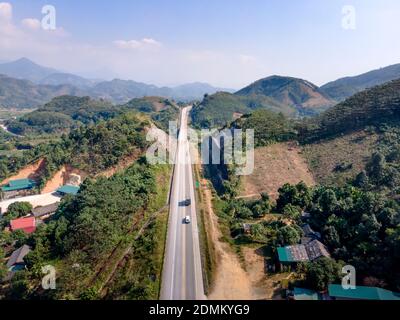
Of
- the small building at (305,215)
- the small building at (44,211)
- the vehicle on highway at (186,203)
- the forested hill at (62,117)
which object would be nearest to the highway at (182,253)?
the vehicle on highway at (186,203)

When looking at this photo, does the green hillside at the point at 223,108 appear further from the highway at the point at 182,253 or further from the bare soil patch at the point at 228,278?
the bare soil patch at the point at 228,278

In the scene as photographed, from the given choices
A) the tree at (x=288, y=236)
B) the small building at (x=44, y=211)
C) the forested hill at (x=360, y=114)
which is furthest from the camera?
the forested hill at (x=360, y=114)

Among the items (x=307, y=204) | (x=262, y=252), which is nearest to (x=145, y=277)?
(x=262, y=252)

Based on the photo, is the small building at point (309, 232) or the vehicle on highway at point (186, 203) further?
the vehicle on highway at point (186, 203)

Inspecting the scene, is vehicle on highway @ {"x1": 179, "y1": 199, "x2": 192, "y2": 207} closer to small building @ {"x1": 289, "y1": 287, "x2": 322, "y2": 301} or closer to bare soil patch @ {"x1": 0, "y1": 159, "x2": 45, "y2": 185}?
small building @ {"x1": 289, "y1": 287, "x2": 322, "y2": 301}

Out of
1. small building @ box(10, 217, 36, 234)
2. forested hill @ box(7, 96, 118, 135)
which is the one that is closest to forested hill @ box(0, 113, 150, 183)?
small building @ box(10, 217, 36, 234)

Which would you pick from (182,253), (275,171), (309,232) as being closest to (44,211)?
(182,253)
